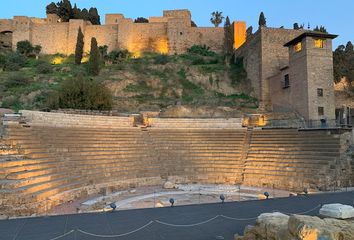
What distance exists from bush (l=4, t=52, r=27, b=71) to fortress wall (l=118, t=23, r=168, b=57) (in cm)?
1540

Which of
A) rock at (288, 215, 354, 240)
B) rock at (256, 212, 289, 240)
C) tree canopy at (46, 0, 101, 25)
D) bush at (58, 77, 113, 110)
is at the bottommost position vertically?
rock at (256, 212, 289, 240)

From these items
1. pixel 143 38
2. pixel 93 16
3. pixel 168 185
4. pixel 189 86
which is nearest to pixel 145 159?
pixel 168 185

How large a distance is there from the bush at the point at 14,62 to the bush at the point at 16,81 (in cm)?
658

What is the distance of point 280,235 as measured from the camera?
17.9ft

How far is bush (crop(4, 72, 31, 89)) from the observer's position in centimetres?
3631

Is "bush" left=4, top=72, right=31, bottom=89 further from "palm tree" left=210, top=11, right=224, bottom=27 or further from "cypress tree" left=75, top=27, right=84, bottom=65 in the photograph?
"palm tree" left=210, top=11, right=224, bottom=27

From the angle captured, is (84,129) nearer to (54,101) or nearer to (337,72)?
(54,101)

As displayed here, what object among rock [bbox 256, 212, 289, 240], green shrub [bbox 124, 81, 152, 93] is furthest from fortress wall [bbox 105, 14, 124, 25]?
rock [bbox 256, 212, 289, 240]

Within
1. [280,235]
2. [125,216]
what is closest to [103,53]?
[125,216]

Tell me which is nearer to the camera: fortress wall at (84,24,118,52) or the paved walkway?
the paved walkway

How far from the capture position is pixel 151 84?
3866 centimetres

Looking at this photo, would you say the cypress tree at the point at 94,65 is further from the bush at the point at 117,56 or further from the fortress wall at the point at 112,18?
the fortress wall at the point at 112,18

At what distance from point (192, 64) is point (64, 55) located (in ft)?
78.6

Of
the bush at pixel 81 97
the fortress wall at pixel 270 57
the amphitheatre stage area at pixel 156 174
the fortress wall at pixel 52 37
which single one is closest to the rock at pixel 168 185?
the amphitheatre stage area at pixel 156 174
